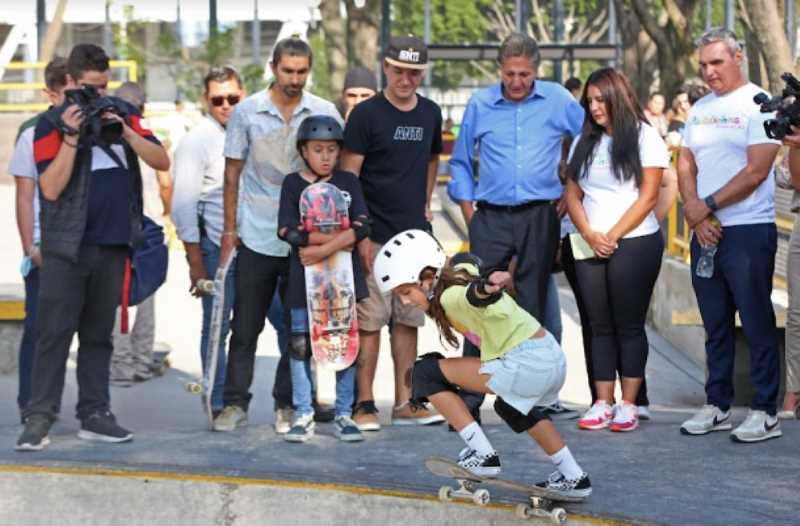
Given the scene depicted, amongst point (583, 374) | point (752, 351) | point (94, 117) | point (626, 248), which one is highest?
point (94, 117)

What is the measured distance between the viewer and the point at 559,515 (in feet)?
20.0

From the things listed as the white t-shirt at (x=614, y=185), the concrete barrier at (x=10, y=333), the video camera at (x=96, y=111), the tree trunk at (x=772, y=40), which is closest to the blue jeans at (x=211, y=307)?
the video camera at (x=96, y=111)

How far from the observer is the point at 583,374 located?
11000mm

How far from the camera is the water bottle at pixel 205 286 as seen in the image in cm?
812

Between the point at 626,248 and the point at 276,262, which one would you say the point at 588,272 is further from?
the point at 276,262

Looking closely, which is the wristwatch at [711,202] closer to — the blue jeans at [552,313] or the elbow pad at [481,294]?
the blue jeans at [552,313]

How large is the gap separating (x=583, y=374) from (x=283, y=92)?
3957mm

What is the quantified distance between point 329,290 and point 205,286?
30.0 inches

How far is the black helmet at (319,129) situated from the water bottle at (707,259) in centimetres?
187

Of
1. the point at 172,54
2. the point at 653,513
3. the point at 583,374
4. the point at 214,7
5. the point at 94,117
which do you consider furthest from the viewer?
the point at 172,54

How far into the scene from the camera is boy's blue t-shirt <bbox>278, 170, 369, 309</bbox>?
7719 millimetres

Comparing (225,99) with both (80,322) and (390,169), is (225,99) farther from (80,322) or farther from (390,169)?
(80,322)

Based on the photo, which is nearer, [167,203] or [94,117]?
[94,117]

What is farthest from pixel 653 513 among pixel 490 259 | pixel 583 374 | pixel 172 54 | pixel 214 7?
pixel 172 54
